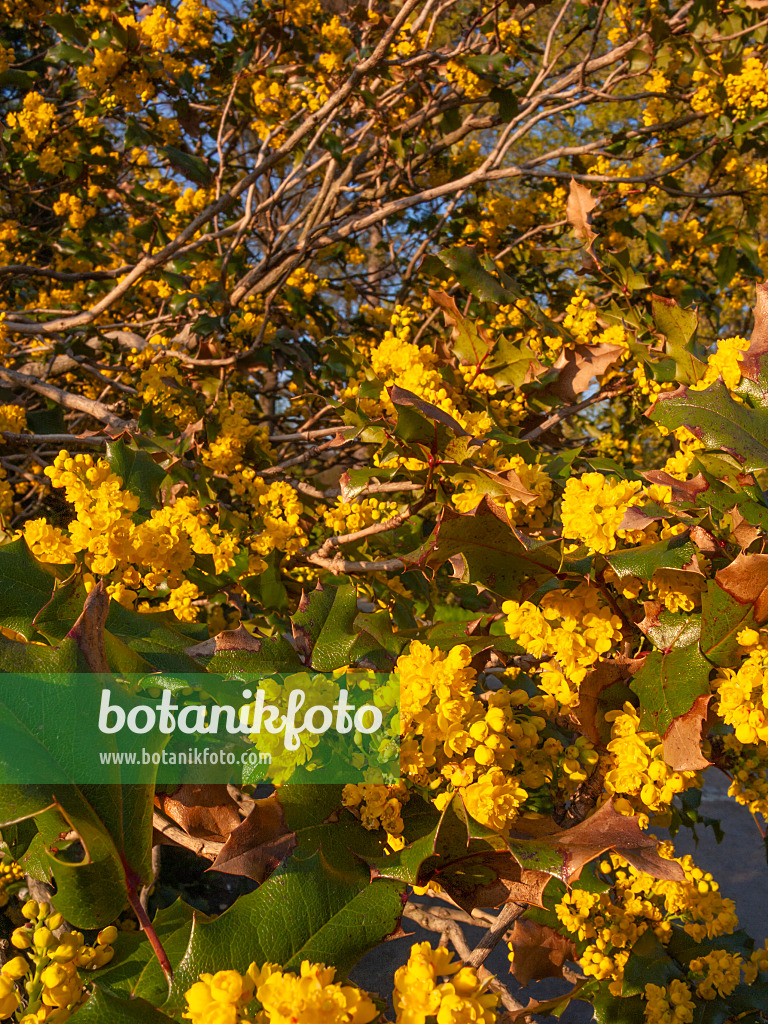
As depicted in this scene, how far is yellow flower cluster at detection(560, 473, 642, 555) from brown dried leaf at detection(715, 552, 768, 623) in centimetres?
17

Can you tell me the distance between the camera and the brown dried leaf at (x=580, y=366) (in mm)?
2068

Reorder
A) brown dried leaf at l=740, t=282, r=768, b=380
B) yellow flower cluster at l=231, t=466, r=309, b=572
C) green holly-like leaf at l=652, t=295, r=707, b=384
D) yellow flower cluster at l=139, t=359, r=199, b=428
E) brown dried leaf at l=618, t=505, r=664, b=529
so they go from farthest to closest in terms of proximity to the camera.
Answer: yellow flower cluster at l=139, t=359, r=199, b=428
yellow flower cluster at l=231, t=466, r=309, b=572
green holly-like leaf at l=652, t=295, r=707, b=384
brown dried leaf at l=740, t=282, r=768, b=380
brown dried leaf at l=618, t=505, r=664, b=529

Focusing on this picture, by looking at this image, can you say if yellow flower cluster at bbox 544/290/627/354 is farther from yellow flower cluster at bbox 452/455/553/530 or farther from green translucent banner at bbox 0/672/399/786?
green translucent banner at bbox 0/672/399/786

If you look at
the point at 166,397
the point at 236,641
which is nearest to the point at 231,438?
the point at 166,397

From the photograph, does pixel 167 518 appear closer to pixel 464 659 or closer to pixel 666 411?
pixel 464 659

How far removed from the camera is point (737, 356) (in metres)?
1.39

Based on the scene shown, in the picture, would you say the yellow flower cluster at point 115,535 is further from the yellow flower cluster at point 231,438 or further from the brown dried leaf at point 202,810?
the yellow flower cluster at point 231,438

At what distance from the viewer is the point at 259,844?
0.92 metres

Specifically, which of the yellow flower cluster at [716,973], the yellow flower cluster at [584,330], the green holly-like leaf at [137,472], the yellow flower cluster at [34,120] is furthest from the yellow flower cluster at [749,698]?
the yellow flower cluster at [34,120]

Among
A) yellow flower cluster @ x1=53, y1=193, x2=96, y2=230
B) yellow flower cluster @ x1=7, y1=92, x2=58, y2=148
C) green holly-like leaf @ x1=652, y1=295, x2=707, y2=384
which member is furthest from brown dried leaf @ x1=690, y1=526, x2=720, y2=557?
yellow flower cluster @ x1=53, y1=193, x2=96, y2=230

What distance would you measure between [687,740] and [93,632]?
780mm

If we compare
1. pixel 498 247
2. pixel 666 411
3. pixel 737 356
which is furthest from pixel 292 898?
pixel 498 247

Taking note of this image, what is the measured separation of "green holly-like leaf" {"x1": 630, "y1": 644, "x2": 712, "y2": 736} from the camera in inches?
37.1

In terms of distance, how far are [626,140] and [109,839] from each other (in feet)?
12.4
